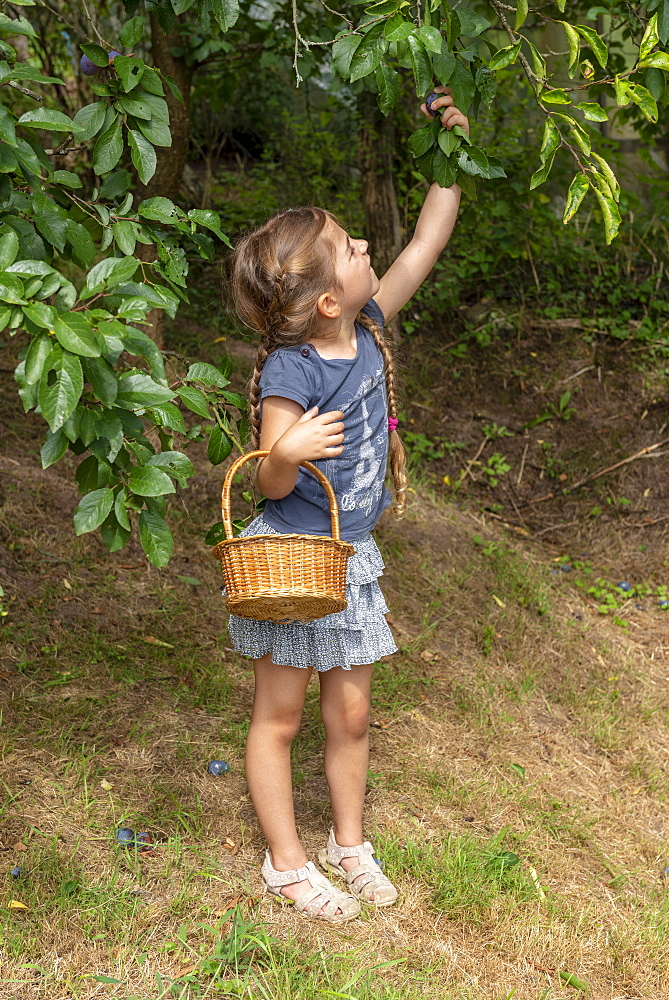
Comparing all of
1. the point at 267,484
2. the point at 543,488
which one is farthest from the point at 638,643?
the point at 267,484

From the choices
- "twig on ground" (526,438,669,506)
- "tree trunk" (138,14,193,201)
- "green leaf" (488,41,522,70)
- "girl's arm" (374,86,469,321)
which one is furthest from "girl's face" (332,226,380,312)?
"twig on ground" (526,438,669,506)

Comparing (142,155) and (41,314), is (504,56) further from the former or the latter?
(41,314)

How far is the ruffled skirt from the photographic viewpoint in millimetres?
2164

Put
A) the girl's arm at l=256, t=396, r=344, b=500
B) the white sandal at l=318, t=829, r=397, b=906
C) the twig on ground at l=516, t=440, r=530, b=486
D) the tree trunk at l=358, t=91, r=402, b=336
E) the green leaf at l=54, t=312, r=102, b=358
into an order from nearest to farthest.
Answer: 1. the green leaf at l=54, t=312, r=102, b=358
2. the girl's arm at l=256, t=396, r=344, b=500
3. the white sandal at l=318, t=829, r=397, b=906
4. the twig on ground at l=516, t=440, r=530, b=486
5. the tree trunk at l=358, t=91, r=402, b=336

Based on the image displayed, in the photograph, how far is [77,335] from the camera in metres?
1.41

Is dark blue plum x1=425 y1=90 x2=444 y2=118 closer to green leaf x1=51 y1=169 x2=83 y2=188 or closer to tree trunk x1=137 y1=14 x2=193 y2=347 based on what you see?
green leaf x1=51 y1=169 x2=83 y2=188

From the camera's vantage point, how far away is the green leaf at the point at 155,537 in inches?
67.1

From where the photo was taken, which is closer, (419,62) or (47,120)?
(47,120)

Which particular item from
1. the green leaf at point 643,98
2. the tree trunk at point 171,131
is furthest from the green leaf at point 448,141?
the tree trunk at point 171,131

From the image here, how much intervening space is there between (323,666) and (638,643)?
224 centimetres

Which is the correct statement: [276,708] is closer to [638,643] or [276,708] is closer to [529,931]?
[529,931]

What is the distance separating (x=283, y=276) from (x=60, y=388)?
2.55 feet

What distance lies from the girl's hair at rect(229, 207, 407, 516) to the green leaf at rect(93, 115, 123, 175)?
33 centimetres

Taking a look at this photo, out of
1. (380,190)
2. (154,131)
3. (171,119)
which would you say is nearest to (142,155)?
(154,131)
